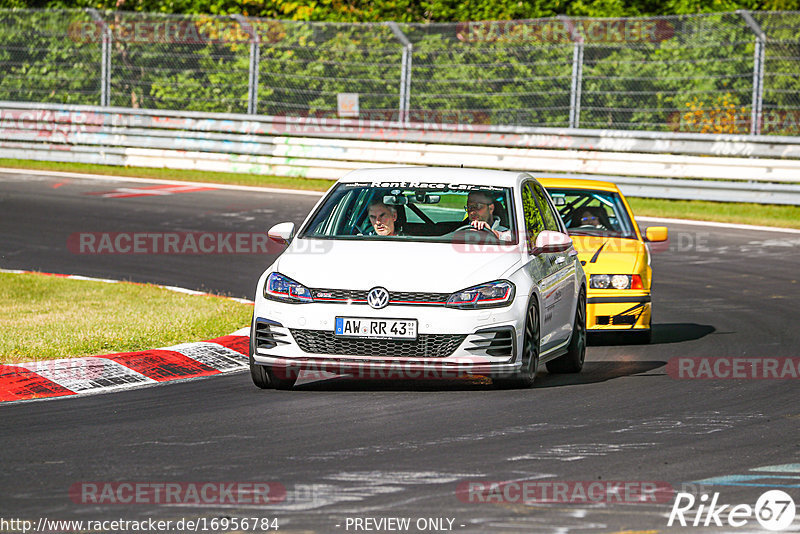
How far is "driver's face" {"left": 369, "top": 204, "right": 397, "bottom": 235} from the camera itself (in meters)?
9.95

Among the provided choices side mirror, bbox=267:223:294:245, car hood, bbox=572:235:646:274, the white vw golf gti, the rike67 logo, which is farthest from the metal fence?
the rike67 logo

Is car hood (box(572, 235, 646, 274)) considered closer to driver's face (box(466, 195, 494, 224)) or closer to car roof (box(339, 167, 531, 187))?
car roof (box(339, 167, 531, 187))

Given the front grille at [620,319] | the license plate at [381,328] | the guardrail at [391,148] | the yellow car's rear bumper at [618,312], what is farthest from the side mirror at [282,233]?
the guardrail at [391,148]

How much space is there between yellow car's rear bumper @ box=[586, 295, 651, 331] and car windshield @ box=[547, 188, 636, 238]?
120 centimetres

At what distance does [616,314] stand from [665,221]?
10.3 m

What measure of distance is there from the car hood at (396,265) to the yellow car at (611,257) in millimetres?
2843

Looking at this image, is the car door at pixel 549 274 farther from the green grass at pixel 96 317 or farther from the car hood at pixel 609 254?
the green grass at pixel 96 317

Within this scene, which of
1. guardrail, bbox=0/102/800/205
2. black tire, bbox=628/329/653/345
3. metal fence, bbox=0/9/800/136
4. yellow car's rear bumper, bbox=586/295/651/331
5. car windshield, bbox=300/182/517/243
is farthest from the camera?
metal fence, bbox=0/9/800/136

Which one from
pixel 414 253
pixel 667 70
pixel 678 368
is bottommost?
pixel 678 368

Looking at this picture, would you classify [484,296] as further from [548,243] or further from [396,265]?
[548,243]

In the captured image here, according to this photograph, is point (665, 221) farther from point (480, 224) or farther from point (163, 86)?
point (480, 224)

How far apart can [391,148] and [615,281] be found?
13.7m

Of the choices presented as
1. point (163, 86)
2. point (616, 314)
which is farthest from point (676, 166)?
point (616, 314)

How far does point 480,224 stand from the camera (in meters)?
9.97
